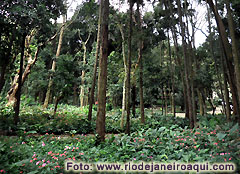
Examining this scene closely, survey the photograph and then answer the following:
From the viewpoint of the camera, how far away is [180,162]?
11.5 ft

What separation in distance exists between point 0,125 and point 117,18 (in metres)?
7.60

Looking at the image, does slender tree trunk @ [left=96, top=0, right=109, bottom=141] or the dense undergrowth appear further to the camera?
slender tree trunk @ [left=96, top=0, right=109, bottom=141]

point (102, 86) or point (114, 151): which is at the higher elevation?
point (102, 86)

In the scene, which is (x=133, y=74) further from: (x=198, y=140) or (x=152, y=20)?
(x=198, y=140)

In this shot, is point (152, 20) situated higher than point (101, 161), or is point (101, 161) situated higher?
point (152, 20)

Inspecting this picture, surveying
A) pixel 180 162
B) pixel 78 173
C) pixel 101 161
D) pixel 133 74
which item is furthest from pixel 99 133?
pixel 133 74

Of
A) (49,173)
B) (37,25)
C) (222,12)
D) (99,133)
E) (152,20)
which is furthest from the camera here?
(152,20)

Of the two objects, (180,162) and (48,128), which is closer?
(180,162)

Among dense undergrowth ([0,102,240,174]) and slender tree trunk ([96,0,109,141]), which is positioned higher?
slender tree trunk ([96,0,109,141])

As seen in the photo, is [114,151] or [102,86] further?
[102,86]

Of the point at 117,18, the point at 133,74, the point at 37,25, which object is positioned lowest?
the point at 133,74

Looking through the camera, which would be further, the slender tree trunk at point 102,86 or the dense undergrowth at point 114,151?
the slender tree trunk at point 102,86

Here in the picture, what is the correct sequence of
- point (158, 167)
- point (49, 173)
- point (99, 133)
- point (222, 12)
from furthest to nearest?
point (222, 12), point (99, 133), point (158, 167), point (49, 173)

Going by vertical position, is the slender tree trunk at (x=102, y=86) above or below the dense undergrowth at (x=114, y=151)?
above
